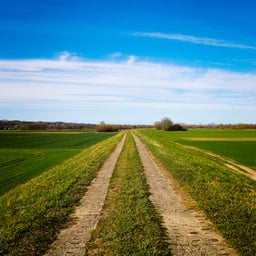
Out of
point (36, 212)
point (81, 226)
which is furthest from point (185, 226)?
point (36, 212)

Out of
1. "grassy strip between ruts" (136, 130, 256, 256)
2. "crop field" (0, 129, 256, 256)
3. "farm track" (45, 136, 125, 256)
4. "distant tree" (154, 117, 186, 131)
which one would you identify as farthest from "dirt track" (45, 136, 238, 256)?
"distant tree" (154, 117, 186, 131)

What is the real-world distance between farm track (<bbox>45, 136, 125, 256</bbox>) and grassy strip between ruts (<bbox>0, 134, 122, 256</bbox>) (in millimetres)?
307

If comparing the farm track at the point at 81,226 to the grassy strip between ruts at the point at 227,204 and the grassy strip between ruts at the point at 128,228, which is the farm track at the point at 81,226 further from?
the grassy strip between ruts at the point at 227,204

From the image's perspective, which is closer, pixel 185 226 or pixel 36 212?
pixel 185 226

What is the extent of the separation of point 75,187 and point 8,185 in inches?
206

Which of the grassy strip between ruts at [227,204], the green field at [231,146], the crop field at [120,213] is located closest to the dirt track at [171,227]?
the crop field at [120,213]

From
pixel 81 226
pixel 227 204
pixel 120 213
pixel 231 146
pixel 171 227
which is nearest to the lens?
pixel 171 227

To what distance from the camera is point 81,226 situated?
367 inches

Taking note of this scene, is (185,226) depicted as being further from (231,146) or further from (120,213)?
(231,146)

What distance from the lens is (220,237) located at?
831 cm

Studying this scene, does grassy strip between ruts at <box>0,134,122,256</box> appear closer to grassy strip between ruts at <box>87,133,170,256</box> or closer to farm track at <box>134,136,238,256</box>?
grassy strip between ruts at <box>87,133,170,256</box>

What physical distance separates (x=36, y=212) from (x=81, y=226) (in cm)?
244

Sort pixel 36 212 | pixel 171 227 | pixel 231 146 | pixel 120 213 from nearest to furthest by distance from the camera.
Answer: pixel 171 227, pixel 120 213, pixel 36 212, pixel 231 146

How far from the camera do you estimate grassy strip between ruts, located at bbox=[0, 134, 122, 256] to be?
26.1 feet
